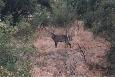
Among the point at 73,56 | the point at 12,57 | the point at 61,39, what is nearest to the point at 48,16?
the point at 61,39

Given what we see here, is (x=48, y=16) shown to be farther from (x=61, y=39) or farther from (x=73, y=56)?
(x=73, y=56)

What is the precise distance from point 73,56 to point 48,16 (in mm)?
4049

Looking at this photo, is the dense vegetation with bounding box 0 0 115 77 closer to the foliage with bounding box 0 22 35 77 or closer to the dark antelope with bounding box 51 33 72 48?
the foliage with bounding box 0 22 35 77

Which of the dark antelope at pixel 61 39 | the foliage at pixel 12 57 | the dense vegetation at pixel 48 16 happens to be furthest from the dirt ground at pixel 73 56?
the foliage at pixel 12 57

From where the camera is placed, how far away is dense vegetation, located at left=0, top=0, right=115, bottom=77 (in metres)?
11.0

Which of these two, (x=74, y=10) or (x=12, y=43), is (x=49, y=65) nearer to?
(x=12, y=43)

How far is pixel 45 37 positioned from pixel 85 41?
204 cm

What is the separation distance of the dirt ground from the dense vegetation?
0.61m

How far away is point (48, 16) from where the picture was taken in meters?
16.6

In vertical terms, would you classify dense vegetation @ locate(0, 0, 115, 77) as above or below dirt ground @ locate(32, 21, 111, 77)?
above

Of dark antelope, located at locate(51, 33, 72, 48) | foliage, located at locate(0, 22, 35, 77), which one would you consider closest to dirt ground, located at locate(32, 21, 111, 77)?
dark antelope, located at locate(51, 33, 72, 48)

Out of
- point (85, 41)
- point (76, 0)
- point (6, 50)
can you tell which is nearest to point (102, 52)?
point (85, 41)

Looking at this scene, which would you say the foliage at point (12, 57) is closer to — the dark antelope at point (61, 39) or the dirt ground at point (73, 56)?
the dirt ground at point (73, 56)

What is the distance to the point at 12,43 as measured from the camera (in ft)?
29.2
